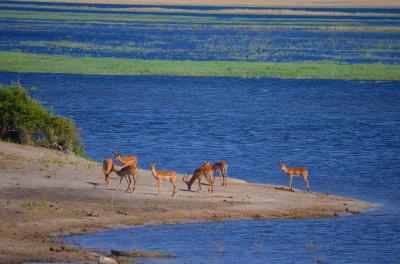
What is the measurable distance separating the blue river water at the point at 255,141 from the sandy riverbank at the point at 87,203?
21.5 inches

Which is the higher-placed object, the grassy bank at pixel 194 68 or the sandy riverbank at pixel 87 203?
the grassy bank at pixel 194 68

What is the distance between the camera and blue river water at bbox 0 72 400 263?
1947cm

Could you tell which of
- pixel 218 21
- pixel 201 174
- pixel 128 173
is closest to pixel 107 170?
pixel 128 173

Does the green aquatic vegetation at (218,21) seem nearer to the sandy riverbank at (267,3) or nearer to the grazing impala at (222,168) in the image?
the sandy riverbank at (267,3)

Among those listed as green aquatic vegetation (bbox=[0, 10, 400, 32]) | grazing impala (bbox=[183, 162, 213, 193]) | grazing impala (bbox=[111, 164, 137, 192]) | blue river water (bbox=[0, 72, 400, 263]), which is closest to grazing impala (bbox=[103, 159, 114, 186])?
grazing impala (bbox=[111, 164, 137, 192])

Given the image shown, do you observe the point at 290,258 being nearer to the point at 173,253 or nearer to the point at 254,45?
the point at 173,253

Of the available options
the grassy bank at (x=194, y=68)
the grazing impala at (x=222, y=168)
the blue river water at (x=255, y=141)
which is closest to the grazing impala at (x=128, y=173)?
the grazing impala at (x=222, y=168)

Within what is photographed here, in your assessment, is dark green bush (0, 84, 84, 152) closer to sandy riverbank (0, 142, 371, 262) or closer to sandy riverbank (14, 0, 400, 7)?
sandy riverbank (0, 142, 371, 262)

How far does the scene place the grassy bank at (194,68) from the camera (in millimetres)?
57844

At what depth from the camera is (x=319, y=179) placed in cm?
2792

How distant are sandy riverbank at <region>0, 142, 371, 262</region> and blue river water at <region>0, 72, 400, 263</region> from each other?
1.79 ft

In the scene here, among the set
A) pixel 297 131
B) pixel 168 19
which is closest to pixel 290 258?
pixel 297 131

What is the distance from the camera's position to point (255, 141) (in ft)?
115

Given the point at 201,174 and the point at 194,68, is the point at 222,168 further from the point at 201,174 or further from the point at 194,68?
the point at 194,68
